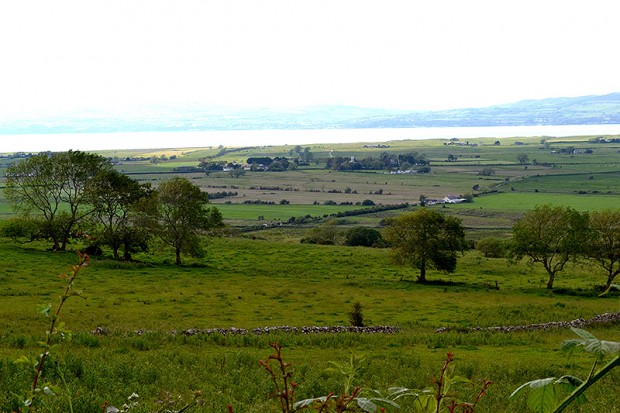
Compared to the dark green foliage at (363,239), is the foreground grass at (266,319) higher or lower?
higher

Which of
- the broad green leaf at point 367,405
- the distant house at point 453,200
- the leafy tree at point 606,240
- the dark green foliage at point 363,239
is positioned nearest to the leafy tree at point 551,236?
the leafy tree at point 606,240

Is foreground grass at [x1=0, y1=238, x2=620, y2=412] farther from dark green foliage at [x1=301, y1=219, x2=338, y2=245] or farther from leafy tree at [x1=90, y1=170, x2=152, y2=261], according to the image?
dark green foliage at [x1=301, y1=219, x2=338, y2=245]

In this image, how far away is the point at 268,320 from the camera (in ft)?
105

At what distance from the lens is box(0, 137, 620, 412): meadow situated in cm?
1317

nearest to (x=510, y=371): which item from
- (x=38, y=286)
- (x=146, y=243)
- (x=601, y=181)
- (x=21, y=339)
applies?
(x=21, y=339)

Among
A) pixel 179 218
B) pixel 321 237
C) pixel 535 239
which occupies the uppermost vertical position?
pixel 179 218

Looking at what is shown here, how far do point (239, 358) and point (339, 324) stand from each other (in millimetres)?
13917

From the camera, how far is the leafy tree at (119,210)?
173 feet

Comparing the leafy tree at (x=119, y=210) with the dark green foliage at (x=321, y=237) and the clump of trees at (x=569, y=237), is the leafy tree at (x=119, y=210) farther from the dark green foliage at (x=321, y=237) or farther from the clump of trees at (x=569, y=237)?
the clump of trees at (x=569, y=237)

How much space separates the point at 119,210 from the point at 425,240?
2767 cm

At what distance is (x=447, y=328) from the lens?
29.9 meters

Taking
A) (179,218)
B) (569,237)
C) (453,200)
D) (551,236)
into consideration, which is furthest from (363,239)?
(453,200)

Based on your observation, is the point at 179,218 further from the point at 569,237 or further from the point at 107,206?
the point at 569,237

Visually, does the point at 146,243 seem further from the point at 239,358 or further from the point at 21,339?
the point at 239,358
